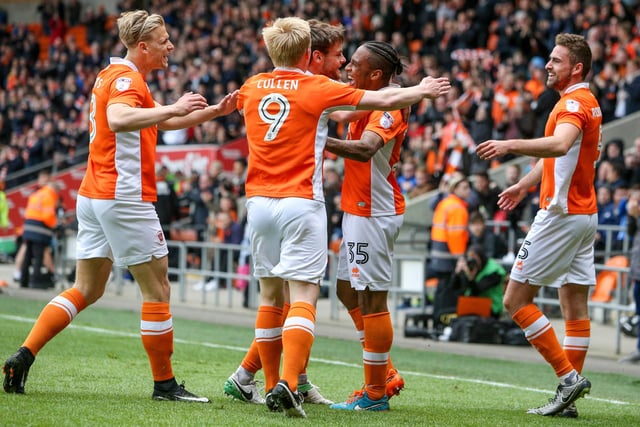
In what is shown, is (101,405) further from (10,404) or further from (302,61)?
(302,61)

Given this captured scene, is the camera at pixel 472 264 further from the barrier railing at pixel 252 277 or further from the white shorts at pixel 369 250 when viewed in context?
the white shorts at pixel 369 250

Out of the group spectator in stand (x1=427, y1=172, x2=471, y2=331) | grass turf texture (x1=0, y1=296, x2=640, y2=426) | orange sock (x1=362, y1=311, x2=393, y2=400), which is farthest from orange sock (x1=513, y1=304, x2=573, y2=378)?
spectator in stand (x1=427, y1=172, x2=471, y2=331)

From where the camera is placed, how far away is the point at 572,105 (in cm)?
720

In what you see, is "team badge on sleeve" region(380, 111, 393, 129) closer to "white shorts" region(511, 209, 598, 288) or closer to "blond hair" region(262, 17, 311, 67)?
"blond hair" region(262, 17, 311, 67)

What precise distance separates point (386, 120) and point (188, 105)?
4.26 feet

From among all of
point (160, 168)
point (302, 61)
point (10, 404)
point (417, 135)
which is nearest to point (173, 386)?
point (10, 404)

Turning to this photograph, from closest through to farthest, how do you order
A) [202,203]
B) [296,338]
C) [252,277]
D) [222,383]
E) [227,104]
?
[296,338]
[227,104]
[222,383]
[252,277]
[202,203]

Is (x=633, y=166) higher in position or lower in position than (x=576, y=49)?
lower

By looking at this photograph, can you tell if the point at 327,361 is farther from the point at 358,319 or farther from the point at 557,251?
the point at 557,251

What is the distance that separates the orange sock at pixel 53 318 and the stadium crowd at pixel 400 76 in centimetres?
940

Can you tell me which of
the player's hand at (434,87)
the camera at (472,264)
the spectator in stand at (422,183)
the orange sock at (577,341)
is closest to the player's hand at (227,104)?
the player's hand at (434,87)

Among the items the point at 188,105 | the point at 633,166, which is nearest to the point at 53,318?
the point at 188,105

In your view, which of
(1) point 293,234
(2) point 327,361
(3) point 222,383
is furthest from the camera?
(2) point 327,361

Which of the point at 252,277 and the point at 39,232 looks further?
the point at 39,232
